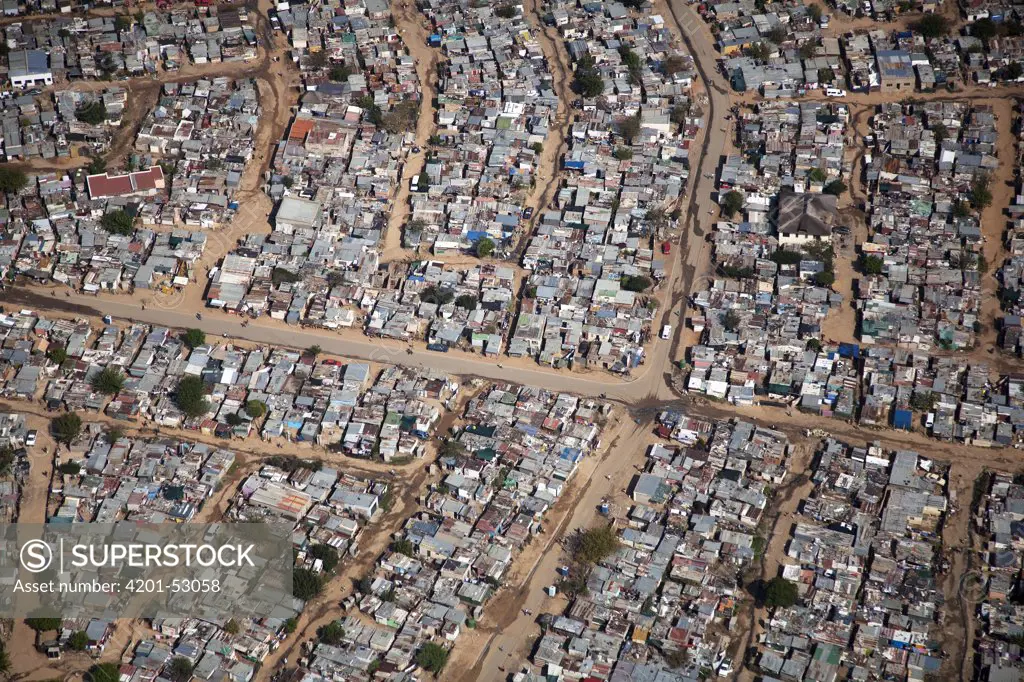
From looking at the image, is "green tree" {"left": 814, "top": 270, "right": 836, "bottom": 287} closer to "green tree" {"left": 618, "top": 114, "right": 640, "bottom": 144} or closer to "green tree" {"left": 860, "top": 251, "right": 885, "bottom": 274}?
"green tree" {"left": 860, "top": 251, "right": 885, "bottom": 274}

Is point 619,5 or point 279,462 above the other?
point 619,5

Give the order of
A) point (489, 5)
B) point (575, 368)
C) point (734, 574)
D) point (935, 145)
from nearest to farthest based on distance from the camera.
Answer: point (734, 574)
point (575, 368)
point (935, 145)
point (489, 5)

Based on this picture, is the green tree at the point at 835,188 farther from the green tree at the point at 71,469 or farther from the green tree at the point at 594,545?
the green tree at the point at 71,469

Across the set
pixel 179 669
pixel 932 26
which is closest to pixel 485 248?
pixel 179 669

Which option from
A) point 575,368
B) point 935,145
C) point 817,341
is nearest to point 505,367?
point 575,368

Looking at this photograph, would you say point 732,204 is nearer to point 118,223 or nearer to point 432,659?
point 432,659

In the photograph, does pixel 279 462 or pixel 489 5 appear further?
pixel 489 5

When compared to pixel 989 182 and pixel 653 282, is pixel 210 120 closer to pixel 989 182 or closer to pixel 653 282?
pixel 653 282

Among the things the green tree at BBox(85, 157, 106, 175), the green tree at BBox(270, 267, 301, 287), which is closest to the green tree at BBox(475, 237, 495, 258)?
the green tree at BBox(270, 267, 301, 287)
